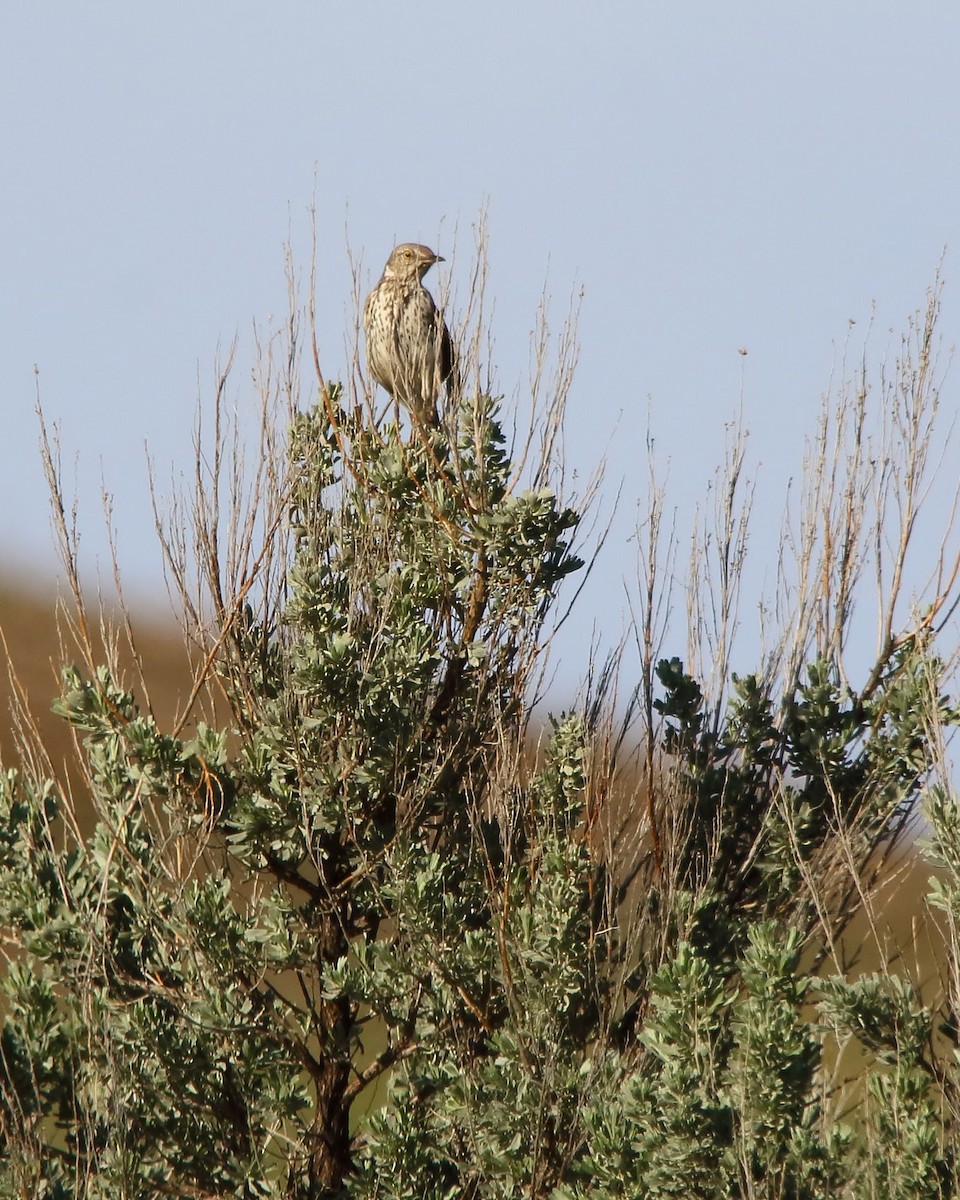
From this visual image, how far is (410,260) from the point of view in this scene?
356 inches

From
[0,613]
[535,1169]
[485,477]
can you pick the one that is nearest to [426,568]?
[485,477]

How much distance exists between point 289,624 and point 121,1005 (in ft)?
6.00

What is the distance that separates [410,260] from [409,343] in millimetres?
1316

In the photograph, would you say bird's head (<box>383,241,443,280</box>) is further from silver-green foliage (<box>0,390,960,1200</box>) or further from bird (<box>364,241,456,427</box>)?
silver-green foliage (<box>0,390,960,1200</box>)

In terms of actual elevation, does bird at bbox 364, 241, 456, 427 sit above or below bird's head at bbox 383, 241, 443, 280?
below

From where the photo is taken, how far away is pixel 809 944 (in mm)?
7617

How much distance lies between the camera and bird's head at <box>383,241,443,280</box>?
29.4 feet

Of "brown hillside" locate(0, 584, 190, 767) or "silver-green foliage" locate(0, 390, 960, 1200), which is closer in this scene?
"silver-green foliage" locate(0, 390, 960, 1200)

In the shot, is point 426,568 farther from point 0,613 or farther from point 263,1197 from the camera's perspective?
point 0,613

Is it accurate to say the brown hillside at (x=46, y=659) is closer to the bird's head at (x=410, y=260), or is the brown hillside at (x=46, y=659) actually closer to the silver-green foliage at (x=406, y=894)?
the bird's head at (x=410, y=260)

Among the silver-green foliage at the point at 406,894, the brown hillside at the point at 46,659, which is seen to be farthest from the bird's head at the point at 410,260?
the brown hillside at the point at 46,659

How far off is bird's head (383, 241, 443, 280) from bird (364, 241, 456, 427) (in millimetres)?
10

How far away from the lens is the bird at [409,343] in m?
7.38

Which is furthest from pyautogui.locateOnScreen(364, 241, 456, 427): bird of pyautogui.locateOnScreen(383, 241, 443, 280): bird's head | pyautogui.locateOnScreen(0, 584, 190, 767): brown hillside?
pyautogui.locateOnScreen(0, 584, 190, 767): brown hillside
